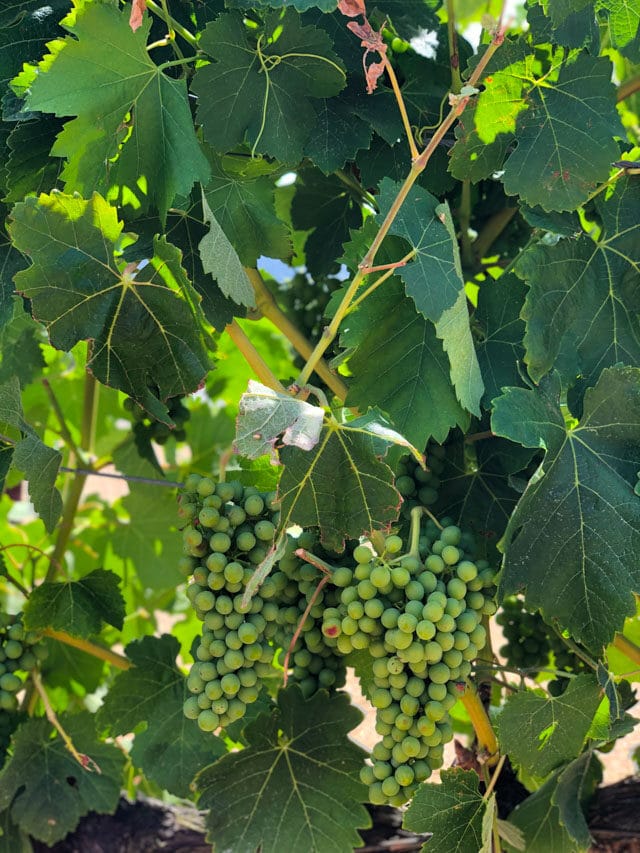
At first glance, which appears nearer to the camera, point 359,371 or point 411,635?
point 411,635

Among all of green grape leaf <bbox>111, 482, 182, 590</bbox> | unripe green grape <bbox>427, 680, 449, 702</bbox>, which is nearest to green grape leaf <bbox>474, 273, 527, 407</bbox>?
unripe green grape <bbox>427, 680, 449, 702</bbox>

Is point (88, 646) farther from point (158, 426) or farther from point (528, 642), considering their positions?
point (528, 642)

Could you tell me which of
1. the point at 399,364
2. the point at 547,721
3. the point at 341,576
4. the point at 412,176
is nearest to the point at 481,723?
the point at 547,721

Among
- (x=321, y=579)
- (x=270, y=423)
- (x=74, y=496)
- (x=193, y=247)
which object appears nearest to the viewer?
(x=270, y=423)

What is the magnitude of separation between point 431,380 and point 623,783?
768mm

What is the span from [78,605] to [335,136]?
0.71m

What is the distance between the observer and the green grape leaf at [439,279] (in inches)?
38.9

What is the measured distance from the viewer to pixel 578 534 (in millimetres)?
1003

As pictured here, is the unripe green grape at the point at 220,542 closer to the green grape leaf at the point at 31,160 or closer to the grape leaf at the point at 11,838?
the green grape leaf at the point at 31,160

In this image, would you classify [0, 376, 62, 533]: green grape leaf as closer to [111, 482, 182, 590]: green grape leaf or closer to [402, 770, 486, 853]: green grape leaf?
[402, 770, 486, 853]: green grape leaf

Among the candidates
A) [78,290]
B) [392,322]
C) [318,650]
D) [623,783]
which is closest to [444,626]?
[318,650]

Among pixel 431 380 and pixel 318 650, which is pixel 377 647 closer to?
pixel 318 650

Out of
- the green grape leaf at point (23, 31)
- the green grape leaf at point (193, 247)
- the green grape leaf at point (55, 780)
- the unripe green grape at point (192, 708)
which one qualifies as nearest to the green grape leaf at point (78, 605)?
the green grape leaf at point (55, 780)

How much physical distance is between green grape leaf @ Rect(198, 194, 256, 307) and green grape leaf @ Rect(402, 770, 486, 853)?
0.56 m
